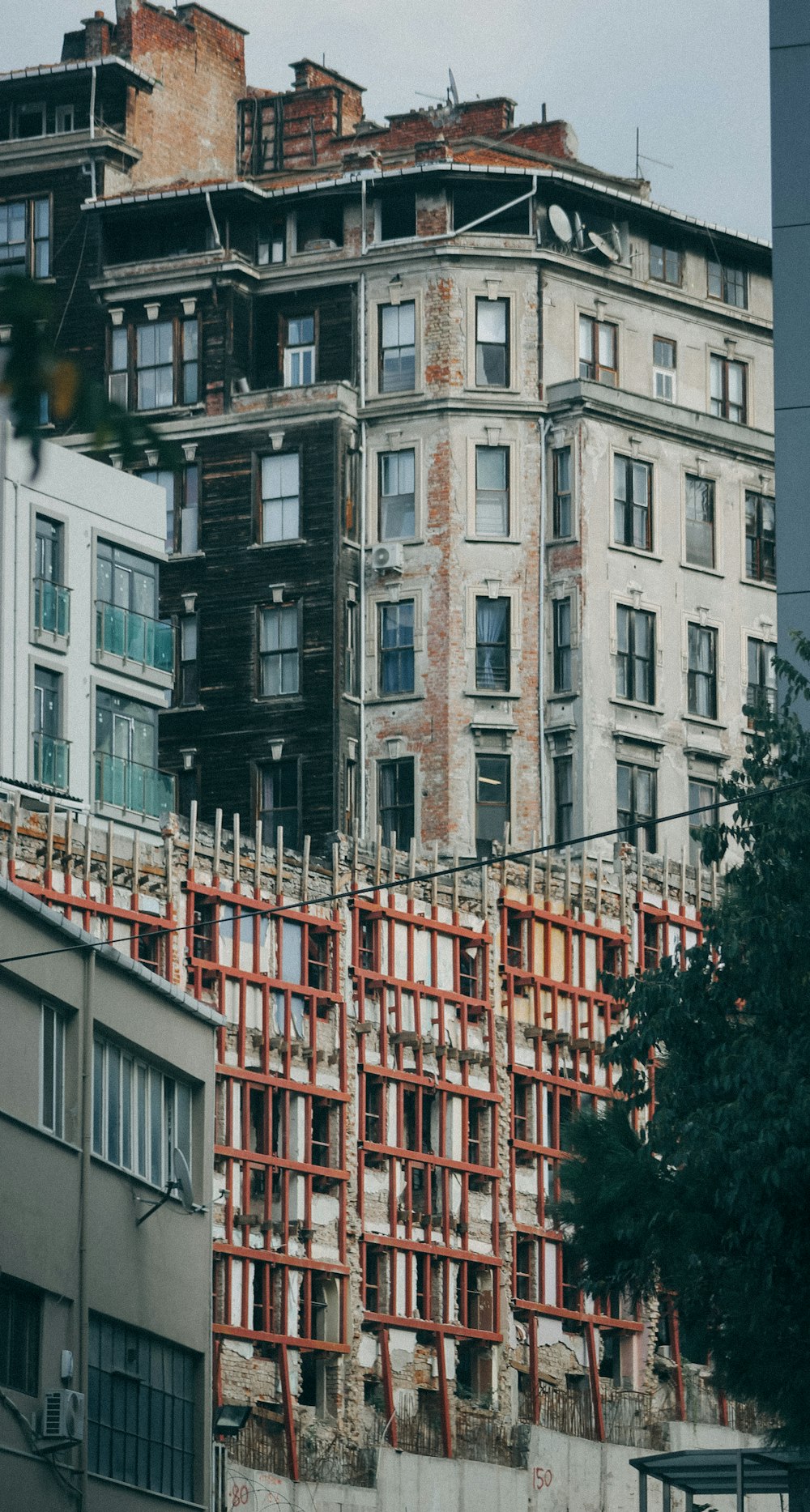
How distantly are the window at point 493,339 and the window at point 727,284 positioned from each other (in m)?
6.84

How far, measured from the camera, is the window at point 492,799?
65.4 m

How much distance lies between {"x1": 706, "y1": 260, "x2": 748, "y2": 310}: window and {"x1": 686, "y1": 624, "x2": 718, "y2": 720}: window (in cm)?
928

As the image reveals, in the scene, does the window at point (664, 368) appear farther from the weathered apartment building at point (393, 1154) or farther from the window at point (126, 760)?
the window at point (126, 760)

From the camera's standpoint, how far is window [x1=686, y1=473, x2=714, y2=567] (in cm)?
Result: 7088

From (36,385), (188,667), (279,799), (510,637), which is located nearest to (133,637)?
(279,799)

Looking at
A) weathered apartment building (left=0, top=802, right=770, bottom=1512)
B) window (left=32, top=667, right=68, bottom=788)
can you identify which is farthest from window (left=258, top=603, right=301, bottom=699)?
window (left=32, top=667, right=68, bottom=788)

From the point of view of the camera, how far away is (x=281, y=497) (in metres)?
68.1

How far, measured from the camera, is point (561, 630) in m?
67.6

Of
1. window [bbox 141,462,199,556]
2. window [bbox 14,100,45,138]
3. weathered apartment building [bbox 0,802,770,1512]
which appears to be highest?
window [bbox 14,100,45,138]

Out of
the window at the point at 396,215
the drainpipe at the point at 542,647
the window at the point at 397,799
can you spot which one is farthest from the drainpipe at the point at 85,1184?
the window at the point at 396,215

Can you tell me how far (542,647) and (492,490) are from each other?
419cm

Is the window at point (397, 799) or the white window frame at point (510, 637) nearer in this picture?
the window at point (397, 799)

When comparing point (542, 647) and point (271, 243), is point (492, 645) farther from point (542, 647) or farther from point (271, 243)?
point (271, 243)

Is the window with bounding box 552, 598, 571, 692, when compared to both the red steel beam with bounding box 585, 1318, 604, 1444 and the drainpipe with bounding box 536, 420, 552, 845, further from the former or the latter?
the red steel beam with bounding box 585, 1318, 604, 1444
